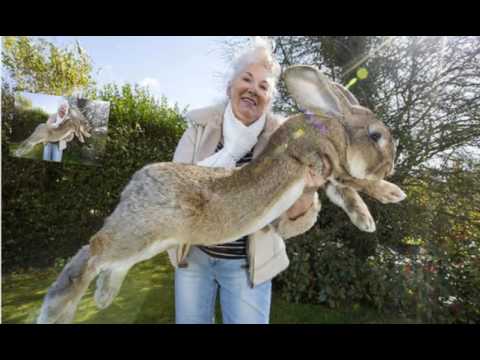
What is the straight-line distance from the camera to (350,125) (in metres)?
1.09

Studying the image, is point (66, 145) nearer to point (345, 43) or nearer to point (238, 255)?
point (238, 255)

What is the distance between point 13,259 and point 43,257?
0.23 metres

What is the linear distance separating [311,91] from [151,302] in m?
2.14

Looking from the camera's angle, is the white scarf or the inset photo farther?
the inset photo

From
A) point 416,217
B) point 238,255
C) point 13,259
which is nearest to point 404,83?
point 416,217

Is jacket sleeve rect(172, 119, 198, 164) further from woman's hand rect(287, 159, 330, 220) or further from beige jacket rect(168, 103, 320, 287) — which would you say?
woman's hand rect(287, 159, 330, 220)

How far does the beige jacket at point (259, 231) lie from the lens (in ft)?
4.04

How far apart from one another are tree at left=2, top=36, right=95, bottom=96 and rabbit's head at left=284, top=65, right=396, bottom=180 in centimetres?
252

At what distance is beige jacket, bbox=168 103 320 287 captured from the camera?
1.23m

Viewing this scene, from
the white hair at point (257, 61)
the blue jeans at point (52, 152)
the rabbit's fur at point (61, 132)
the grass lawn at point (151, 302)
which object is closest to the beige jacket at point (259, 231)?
the white hair at point (257, 61)

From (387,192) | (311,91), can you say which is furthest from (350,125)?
(387,192)

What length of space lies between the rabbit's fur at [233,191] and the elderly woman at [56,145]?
1985mm

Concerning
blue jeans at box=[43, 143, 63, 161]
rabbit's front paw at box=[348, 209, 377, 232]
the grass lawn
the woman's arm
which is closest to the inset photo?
blue jeans at box=[43, 143, 63, 161]

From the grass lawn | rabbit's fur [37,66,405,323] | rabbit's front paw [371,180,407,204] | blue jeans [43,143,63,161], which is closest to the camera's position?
rabbit's fur [37,66,405,323]
